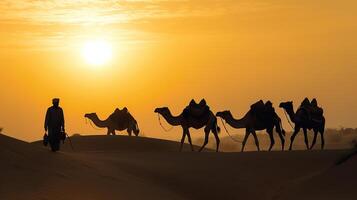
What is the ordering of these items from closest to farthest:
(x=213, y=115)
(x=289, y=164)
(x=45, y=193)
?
(x=45, y=193) < (x=289, y=164) < (x=213, y=115)

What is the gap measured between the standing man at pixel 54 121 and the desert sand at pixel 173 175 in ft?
1.55

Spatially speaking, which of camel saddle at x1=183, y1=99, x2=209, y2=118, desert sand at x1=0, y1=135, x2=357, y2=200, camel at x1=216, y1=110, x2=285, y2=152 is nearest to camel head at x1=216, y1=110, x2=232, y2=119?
camel at x1=216, y1=110, x2=285, y2=152

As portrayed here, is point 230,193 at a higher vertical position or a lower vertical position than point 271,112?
lower

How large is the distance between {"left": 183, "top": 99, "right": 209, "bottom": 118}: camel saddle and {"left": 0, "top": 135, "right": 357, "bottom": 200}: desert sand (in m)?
4.70

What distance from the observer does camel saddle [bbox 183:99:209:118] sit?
33844mm

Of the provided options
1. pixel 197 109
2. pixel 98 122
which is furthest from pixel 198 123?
pixel 98 122

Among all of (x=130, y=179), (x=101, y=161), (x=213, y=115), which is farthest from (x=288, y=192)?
(x=213, y=115)

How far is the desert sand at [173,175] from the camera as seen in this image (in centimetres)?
2000

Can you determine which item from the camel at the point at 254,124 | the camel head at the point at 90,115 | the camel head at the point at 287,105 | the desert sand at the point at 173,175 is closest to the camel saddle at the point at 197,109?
the camel at the point at 254,124

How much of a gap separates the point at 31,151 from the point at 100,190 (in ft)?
9.84

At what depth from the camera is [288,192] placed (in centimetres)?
2262

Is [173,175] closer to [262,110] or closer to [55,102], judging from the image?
[55,102]

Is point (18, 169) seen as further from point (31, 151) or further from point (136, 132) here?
point (136, 132)

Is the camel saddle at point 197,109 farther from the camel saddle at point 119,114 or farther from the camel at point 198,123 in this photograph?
the camel saddle at point 119,114
